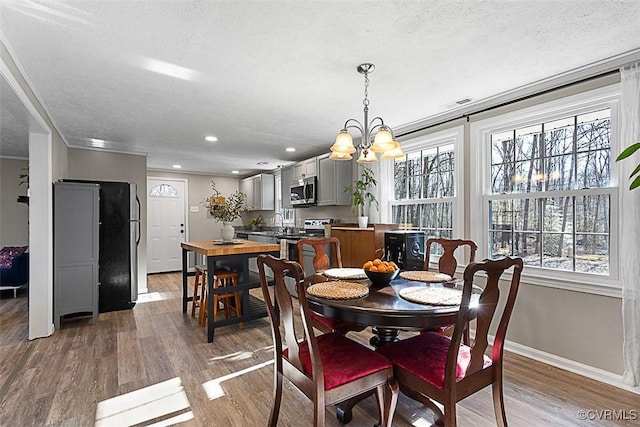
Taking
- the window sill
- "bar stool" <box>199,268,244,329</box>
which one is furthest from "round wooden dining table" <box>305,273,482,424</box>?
"bar stool" <box>199,268,244,329</box>

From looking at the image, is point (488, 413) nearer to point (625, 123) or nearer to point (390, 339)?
point (390, 339)

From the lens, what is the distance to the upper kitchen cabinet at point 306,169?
17.0ft

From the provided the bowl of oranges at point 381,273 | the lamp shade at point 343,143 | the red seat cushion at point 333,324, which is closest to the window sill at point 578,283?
the bowl of oranges at point 381,273

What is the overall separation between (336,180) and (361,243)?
1.23 m

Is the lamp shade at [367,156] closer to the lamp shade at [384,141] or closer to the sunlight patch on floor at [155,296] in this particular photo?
the lamp shade at [384,141]

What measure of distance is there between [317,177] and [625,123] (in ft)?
11.8

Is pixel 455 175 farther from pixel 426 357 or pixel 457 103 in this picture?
pixel 426 357

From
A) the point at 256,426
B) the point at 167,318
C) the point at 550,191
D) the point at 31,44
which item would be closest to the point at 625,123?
the point at 550,191

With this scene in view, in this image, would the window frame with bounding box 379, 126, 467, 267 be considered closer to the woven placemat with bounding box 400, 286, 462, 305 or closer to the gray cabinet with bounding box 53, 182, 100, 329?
A: the woven placemat with bounding box 400, 286, 462, 305

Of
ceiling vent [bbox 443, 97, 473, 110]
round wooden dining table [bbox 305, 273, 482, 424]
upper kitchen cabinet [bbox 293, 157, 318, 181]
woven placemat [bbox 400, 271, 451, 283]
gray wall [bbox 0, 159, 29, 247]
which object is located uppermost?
ceiling vent [bbox 443, 97, 473, 110]

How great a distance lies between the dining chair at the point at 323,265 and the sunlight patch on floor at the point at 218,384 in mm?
656

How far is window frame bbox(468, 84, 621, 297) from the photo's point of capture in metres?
2.42

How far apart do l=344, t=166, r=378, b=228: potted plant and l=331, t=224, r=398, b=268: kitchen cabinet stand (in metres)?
0.20

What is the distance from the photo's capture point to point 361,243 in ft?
12.8
